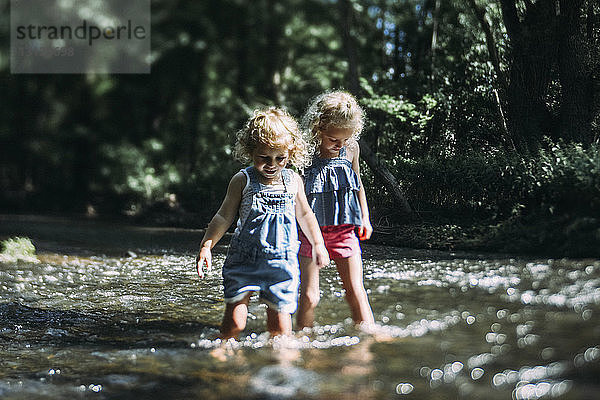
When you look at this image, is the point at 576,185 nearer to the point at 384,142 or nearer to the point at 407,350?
the point at 407,350

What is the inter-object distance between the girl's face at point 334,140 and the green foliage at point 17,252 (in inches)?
202

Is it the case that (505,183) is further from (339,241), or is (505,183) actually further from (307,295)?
(307,295)

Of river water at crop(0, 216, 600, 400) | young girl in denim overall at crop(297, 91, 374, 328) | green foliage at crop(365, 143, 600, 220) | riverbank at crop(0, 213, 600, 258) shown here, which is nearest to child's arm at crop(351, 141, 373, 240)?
young girl in denim overall at crop(297, 91, 374, 328)

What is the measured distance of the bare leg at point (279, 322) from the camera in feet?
12.0

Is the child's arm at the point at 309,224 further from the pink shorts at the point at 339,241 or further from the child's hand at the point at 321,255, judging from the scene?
the pink shorts at the point at 339,241

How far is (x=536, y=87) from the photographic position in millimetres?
8633

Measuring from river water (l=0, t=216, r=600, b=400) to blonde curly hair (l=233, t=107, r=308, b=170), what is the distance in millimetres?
1093

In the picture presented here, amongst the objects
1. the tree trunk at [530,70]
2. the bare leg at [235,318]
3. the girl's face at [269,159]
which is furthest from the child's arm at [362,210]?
the tree trunk at [530,70]

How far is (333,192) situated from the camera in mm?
4238

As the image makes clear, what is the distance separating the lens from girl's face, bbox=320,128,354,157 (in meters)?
4.25

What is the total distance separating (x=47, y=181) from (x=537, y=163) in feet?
76.6

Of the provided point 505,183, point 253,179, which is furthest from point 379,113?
point 253,179

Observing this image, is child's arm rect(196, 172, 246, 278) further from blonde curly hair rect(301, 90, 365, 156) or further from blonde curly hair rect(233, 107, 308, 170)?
blonde curly hair rect(301, 90, 365, 156)

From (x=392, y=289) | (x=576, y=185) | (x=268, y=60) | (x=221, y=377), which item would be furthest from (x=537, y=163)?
(x=268, y=60)
